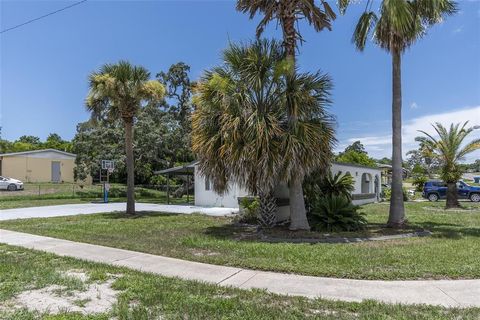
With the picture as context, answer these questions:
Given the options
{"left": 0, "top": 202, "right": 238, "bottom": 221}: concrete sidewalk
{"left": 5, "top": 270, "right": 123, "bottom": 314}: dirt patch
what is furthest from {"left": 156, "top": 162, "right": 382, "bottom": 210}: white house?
{"left": 5, "top": 270, "right": 123, "bottom": 314}: dirt patch

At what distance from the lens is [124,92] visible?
55.2ft

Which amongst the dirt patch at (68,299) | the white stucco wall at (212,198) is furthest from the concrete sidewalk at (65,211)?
the dirt patch at (68,299)

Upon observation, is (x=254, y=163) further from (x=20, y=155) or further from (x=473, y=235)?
(x=20, y=155)

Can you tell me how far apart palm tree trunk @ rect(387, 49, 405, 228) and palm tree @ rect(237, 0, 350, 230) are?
7.99 feet

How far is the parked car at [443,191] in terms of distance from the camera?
27500 millimetres

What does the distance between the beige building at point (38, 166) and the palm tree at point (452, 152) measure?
118 feet

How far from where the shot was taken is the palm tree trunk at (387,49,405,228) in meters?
11.6

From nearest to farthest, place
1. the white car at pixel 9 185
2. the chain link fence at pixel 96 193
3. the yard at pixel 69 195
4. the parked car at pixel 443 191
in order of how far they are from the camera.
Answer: the yard at pixel 69 195 → the parked car at pixel 443 191 → the chain link fence at pixel 96 193 → the white car at pixel 9 185

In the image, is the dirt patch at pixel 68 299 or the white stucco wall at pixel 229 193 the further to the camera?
the white stucco wall at pixel 229 193

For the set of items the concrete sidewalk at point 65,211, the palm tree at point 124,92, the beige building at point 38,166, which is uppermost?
the palm tree at point 124,92

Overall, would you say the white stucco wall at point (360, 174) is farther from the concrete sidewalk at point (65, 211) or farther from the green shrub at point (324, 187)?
the concrete sidewalk at point (65, 211)

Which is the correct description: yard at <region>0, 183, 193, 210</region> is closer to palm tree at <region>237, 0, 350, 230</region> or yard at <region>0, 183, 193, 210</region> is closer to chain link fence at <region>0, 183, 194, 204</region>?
chain link fence at <region>0, 183, 194, 204</region>

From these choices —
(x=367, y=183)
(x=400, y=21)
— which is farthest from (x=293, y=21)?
(x=367, y=183)

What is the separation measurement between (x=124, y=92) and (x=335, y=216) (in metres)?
10.6
